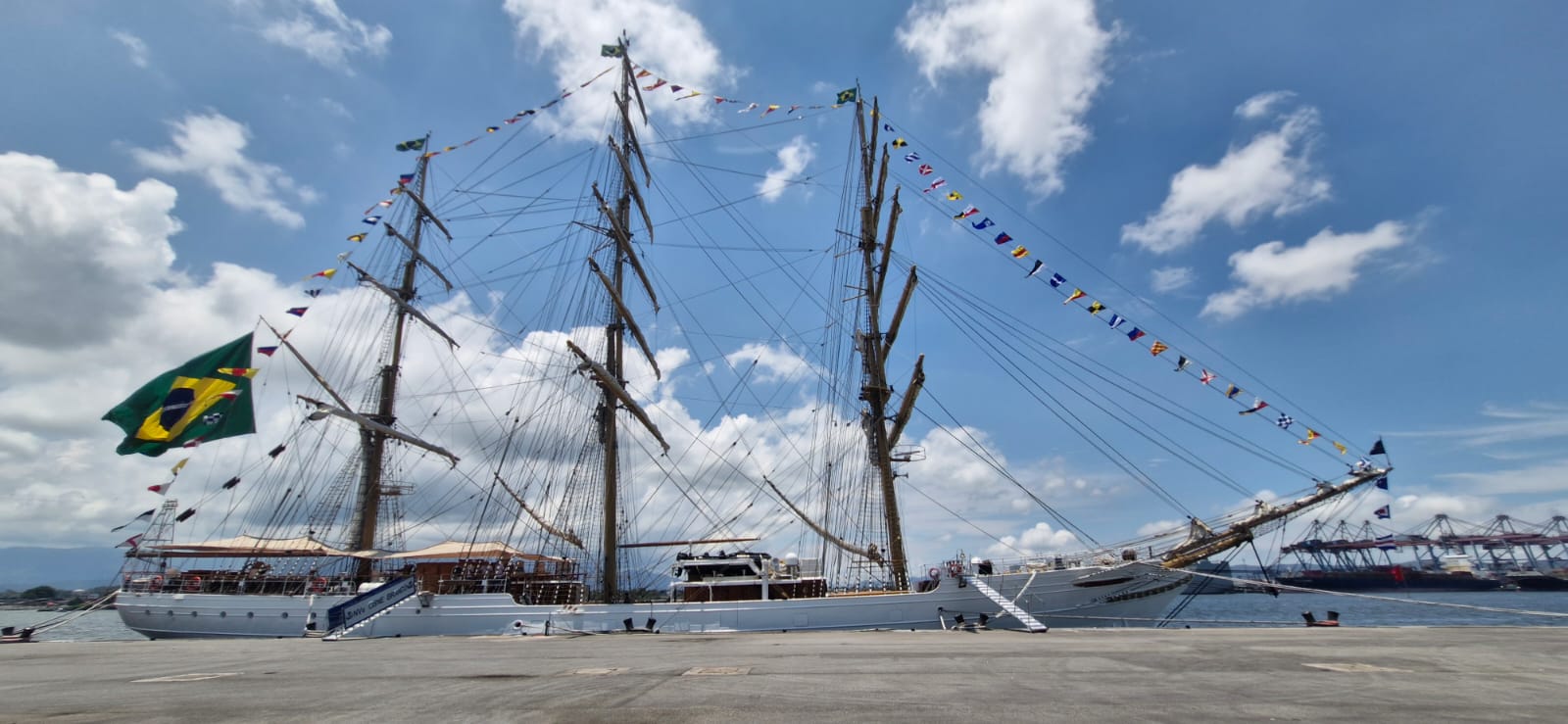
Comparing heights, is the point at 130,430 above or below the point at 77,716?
above

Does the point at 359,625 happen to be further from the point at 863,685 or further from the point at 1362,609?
the point at 1362,609

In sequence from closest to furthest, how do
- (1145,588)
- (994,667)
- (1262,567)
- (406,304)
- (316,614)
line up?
(994,667), (1262,567), (1145,588), (316,614), (406,304)

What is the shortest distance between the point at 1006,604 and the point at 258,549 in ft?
125

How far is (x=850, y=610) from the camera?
26.4 m

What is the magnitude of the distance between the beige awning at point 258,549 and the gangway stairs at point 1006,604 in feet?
105

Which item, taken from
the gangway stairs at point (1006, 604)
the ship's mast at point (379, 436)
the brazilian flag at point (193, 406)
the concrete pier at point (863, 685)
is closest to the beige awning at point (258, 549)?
the ship's mast at point (379, 436)

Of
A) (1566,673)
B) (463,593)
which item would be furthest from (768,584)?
(1566,673)

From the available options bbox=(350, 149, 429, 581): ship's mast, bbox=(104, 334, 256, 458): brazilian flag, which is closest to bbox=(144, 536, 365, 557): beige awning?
bbox=(350, 149, 429, 581): ship's mast

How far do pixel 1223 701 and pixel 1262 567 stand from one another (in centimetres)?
2180

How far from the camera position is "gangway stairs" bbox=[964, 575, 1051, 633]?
71.5 feet

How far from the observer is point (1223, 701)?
23.7 ft

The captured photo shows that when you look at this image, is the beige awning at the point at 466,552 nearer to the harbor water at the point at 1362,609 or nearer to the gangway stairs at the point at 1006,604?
the gangway stairs at the point at 1006,604

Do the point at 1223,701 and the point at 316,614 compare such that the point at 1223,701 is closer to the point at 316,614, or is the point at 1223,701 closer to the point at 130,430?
the point at 130,430

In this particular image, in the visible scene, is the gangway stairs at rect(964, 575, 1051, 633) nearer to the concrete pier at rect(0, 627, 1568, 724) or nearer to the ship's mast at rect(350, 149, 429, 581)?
the concrete pier at rect(0, 627, 1568, 724)
